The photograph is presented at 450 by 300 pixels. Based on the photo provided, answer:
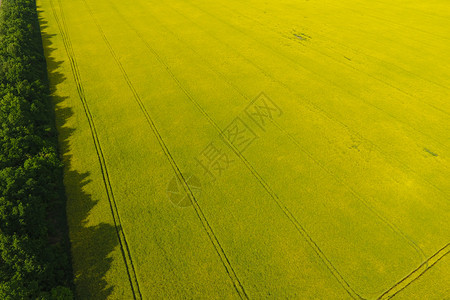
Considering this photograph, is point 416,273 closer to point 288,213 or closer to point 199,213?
point 288,213

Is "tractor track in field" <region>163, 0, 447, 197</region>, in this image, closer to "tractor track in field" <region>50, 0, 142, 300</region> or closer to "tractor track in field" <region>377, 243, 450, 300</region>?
"tractor track in field" <region>377, 243, 450, 300</region>

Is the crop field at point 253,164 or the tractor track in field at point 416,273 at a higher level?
the crop field at point 253,164

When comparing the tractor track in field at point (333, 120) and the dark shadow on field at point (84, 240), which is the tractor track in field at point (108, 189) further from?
the tractor track in field at point (333, 120)

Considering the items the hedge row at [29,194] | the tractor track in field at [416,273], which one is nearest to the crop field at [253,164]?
the tractor track in field at [416,273]

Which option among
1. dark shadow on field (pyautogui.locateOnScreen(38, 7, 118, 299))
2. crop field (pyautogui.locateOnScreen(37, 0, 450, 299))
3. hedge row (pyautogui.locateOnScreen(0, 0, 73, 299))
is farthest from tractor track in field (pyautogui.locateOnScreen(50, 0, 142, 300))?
hedge row (pyautogui.locateOnScreen(0, 0, 73, 299))

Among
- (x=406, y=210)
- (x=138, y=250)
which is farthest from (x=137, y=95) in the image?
(x=406, y=210)

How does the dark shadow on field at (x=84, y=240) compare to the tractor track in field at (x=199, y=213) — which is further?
the tractor track in field at (x=199, y=213)

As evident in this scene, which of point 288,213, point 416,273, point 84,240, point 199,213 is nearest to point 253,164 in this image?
point 288,213
